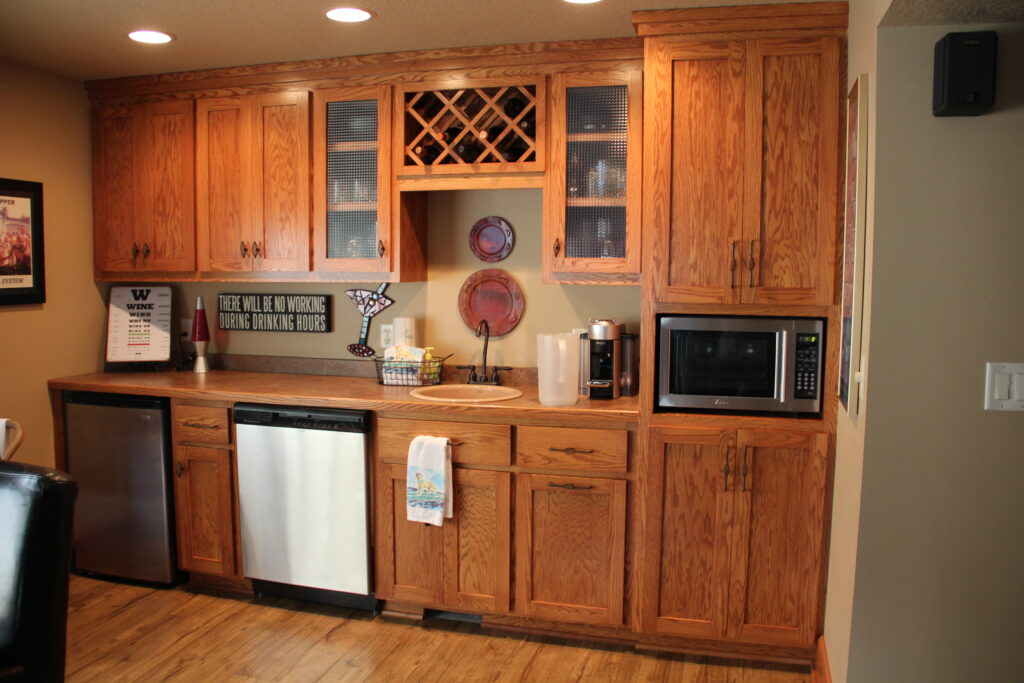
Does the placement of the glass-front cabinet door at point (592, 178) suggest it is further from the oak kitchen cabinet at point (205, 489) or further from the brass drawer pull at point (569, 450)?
the oak kitchen cabinet at point (205, 489)

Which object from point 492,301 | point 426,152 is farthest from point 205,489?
point 426,152

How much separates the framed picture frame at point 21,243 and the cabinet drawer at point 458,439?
1.75 metres

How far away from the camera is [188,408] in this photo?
138 inches

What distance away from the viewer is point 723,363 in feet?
9.55

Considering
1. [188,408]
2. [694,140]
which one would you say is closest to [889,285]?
[694,140]

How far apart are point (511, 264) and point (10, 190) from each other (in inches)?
86.0

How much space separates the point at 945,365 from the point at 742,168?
103cm

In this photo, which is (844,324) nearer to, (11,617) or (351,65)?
(351,65)

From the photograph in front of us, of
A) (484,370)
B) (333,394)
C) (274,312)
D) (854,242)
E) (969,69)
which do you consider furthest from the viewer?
(274,312)

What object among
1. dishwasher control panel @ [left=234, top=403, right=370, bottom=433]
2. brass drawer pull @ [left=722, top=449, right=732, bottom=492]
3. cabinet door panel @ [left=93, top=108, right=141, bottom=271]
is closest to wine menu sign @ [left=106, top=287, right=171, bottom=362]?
cabinet door panel @ [left=93, top=108, right=141, bottom=271]

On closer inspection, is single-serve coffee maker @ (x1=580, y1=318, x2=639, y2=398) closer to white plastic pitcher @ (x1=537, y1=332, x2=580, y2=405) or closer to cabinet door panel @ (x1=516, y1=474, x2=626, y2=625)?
white plastic pitcher @ (x1=537, y1=332, x2=580, y2=405)

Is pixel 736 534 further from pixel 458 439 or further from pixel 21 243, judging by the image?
pixel 21 243

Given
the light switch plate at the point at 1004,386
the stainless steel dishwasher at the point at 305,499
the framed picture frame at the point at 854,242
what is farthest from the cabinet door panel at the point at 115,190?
the light switch plate at the point at 1004,386

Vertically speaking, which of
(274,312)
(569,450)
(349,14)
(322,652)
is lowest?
(322,652)
